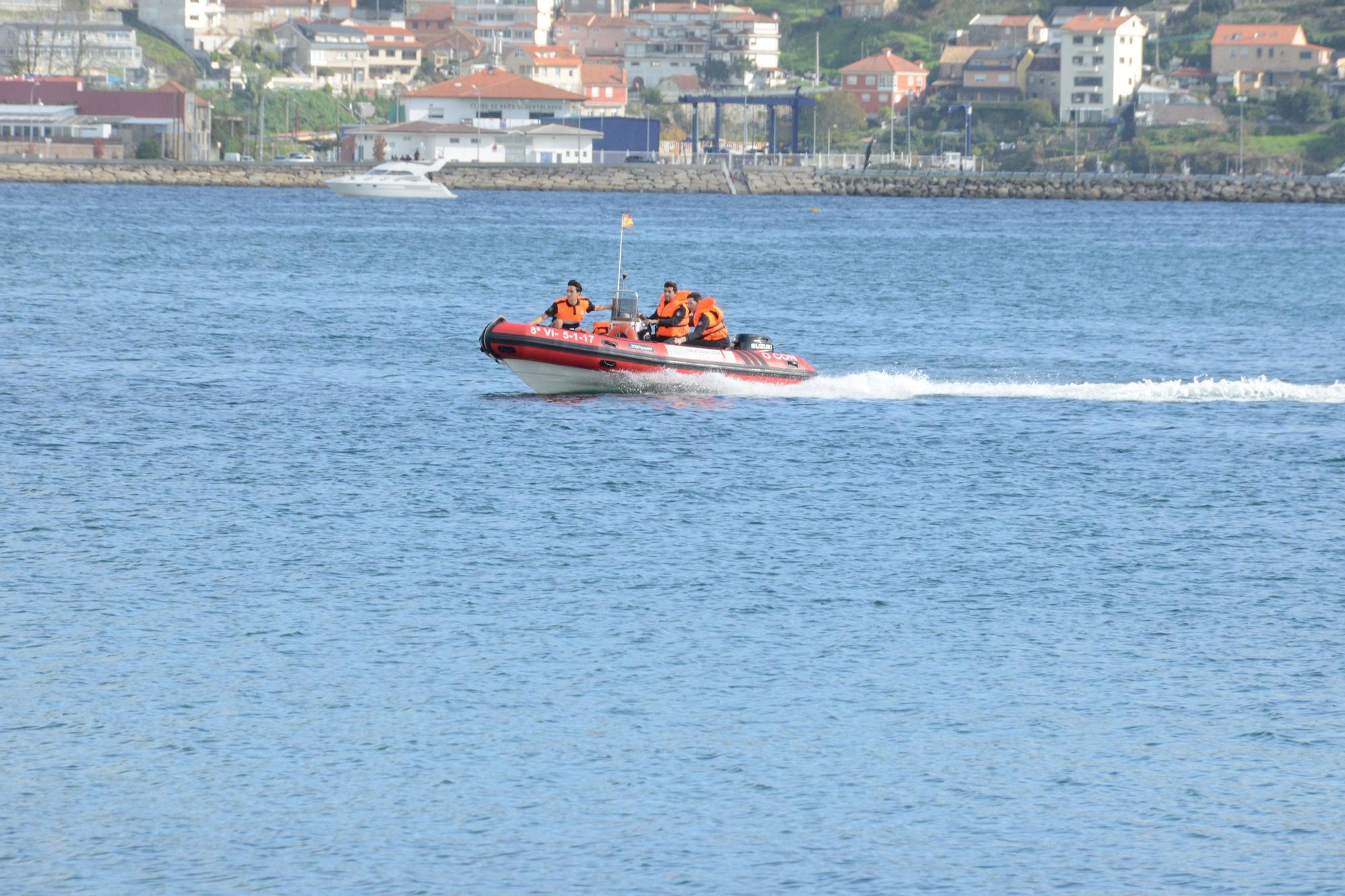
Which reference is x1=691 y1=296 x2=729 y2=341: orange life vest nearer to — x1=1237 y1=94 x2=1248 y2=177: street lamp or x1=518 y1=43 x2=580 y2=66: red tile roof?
x1=1237 y1=94 x2=1248 y2=177: street lamp

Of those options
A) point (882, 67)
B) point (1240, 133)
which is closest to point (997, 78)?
point (882, 67)

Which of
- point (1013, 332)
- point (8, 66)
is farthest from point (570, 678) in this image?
point (8, 66)

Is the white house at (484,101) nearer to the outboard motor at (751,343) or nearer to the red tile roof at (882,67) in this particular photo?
the red tile roof at (882,67)

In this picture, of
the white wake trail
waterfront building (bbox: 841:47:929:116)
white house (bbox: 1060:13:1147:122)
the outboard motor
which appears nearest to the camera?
the outboard motor

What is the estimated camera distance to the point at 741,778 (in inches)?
525

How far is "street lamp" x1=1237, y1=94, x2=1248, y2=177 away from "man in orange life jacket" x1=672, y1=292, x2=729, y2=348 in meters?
122

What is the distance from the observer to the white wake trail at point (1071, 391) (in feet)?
105

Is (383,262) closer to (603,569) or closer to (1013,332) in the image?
(1013,332)

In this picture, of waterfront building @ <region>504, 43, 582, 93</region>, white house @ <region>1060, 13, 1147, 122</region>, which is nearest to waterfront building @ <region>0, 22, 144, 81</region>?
waterfront building @ <region>504, 43, 582, 93</region>

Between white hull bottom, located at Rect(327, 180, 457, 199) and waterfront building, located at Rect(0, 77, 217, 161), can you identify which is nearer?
white hull bottom, located at Rect(327, 180, 457, 199)

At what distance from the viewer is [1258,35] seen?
17975 centimetres

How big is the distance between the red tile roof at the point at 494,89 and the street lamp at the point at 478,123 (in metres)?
0.19

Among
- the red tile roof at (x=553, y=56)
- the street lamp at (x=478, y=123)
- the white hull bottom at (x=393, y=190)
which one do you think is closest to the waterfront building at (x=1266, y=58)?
the red tile roof at (x=553, y=56)

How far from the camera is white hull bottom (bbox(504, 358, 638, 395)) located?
97.8 ft
